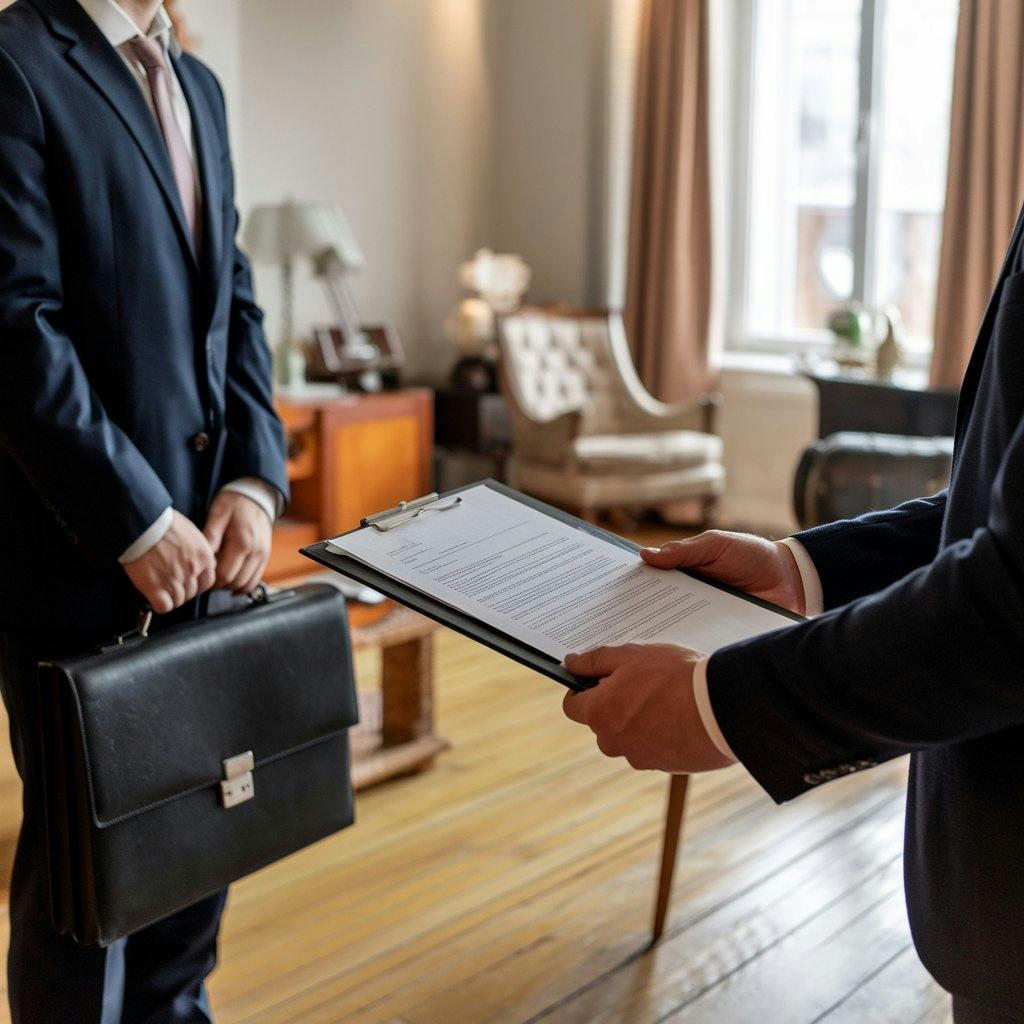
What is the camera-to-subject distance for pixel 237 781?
5.93 feet

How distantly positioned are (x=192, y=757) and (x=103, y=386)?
50 cm

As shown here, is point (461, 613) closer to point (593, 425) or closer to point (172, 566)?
point (172, 566)

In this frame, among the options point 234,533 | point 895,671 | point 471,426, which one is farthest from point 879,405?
point 895,671

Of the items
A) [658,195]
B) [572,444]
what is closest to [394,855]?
[572,444]

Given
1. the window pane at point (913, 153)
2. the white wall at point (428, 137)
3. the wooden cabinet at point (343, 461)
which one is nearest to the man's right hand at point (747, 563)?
the wooden cabinet at point (343, 461)

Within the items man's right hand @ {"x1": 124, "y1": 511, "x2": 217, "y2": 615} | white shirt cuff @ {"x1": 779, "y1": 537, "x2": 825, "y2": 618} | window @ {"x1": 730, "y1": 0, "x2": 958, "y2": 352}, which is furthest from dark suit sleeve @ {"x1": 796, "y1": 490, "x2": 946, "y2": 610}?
window @ {"x1": 730, "y1": 0, "x2": 958, "y2": 352}

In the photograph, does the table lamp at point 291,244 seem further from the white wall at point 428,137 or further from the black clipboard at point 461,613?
the black clipboard at point 461,613

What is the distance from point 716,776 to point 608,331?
10.4 ft

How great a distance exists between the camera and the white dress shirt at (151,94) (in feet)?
5.32

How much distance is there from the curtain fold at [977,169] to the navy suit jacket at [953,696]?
4.21 metres

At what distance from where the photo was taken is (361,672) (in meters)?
4.08

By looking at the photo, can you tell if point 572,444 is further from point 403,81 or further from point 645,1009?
point 645,1009

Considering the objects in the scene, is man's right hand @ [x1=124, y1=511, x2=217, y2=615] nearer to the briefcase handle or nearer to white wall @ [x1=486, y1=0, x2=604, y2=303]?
the briefcase handle

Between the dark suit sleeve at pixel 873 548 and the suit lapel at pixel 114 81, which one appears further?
the suit lapel at pixel 114 81
